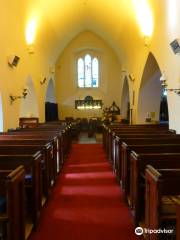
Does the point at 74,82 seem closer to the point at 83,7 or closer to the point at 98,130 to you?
the point at 98,130

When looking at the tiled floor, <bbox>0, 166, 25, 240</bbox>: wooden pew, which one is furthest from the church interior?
the tiled floor

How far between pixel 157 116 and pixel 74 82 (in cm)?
718

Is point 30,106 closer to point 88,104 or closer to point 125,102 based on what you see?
point 88,104

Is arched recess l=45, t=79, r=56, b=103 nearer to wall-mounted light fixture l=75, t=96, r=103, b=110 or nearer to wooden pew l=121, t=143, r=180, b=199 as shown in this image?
wall-mounted light fixture l=75, t=96, r=103, b=110

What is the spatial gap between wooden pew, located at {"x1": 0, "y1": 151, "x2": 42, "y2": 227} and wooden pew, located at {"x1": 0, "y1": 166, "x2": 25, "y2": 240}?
1.96 ft

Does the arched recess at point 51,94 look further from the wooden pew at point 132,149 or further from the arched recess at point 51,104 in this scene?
the wooden pew at point 132,149

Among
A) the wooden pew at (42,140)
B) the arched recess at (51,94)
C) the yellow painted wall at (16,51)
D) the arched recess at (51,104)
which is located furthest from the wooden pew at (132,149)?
the arched recess at (51,94)

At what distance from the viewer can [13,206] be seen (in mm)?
2463

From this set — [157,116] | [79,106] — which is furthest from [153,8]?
[79,106]

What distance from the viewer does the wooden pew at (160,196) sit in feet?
7.97

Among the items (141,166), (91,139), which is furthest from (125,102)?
(141,166)

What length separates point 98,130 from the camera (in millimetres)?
14883

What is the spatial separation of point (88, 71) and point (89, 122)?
3145 millimetres

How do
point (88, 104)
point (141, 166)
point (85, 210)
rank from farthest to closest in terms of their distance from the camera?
point (88, 104), point (85, 210), point (141, 166)
